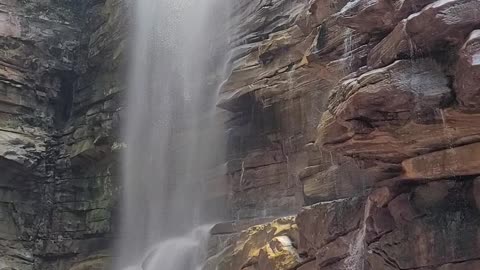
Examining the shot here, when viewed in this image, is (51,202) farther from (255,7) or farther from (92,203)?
(255,7)

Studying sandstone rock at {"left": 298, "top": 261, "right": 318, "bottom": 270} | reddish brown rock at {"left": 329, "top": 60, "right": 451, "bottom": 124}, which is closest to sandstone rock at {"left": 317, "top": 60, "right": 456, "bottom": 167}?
reddish brown rock at {"left": 329, "top": 60, "right": 451, "bottom": 124}

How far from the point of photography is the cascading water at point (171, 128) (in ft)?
60.1

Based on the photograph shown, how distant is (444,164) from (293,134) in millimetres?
7643

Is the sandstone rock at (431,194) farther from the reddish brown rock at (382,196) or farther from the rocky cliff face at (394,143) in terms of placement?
the reddish brown rock at (382,196)

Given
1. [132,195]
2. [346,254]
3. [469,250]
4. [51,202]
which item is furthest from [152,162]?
[469,250]

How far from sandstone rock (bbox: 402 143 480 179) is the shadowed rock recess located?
18 millimetres

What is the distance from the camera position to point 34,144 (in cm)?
2097

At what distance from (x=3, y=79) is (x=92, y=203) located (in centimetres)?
522

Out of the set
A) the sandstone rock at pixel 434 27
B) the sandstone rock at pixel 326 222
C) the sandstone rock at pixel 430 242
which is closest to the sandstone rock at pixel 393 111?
the sandstone rock at pixel 434 27

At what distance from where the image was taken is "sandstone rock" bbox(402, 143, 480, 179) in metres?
7.50

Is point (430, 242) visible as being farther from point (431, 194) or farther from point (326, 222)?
point (326, 222)

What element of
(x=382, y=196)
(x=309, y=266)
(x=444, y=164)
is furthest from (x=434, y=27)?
(x=309, y=266)

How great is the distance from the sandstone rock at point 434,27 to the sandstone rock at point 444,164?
1.34 m

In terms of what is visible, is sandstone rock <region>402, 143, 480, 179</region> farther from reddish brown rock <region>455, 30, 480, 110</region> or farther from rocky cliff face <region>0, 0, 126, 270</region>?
rocky cliff face <region>0, 0, 126, 270</region>
